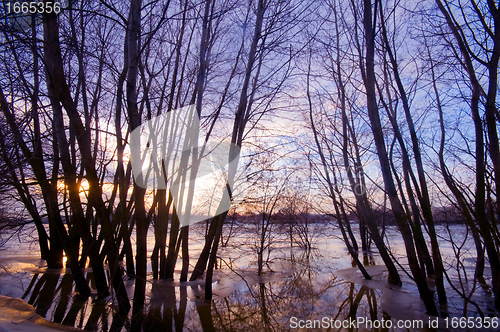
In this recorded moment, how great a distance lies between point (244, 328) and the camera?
486cm

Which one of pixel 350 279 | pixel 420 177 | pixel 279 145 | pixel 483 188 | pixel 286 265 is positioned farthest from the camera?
pixel 286 265

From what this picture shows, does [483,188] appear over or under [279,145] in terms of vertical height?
under

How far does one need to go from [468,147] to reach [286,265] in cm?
711

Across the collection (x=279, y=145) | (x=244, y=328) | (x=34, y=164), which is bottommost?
(x=244, y=328)

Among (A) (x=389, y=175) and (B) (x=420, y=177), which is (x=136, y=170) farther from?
(B) (x=420, y=177)

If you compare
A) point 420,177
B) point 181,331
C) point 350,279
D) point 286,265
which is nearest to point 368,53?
point 420,177

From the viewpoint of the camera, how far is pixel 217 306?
A: 580 centimetres

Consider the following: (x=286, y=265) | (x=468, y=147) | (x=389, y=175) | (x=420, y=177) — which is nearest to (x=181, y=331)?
(x=389, y=175)

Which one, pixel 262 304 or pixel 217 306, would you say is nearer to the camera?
pixel 217 306

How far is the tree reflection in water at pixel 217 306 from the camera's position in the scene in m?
4.83

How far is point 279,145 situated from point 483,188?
12.2 feet

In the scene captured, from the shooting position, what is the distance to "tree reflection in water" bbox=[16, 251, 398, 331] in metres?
4.83

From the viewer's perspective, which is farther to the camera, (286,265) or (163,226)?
(286,265)

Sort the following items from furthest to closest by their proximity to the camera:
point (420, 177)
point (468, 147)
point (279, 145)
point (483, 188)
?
point (279, 145) → point (420, 177) → point (468, 147) → point (483, 188)
